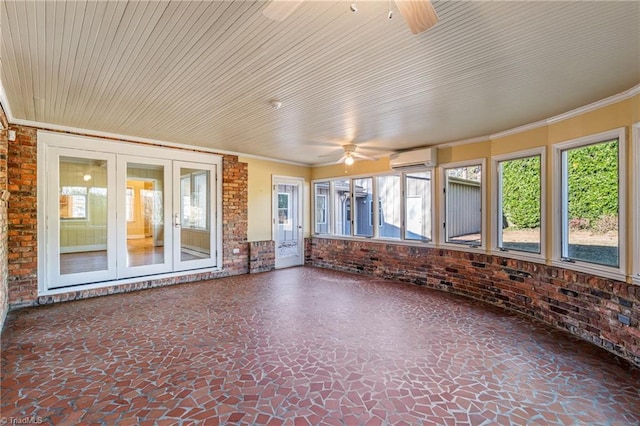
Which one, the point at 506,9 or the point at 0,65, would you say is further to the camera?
the point at 0,65

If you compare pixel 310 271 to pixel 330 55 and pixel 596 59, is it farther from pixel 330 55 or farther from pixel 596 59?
pixel 596 59

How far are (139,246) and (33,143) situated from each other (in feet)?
7.13

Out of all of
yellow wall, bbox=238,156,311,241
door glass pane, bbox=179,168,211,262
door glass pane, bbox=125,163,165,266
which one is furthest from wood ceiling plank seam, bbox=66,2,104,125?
yellow wall, bbox=238,156,311,241

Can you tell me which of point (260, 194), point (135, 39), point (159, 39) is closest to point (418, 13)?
point (159, 39)

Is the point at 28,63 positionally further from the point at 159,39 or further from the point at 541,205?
the point at 541,205

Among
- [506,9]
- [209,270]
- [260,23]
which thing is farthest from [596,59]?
[209,270]

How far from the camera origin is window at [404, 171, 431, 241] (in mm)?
5840

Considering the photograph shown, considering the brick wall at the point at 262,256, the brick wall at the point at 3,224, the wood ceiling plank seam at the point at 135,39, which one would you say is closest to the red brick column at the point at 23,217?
the brick wall at the point at 3,224

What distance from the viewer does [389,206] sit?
6539mm

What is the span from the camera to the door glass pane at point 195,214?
5.99m

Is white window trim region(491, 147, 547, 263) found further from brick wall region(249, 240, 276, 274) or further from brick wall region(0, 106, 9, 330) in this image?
brick wall region(0, 106, 9, 330)

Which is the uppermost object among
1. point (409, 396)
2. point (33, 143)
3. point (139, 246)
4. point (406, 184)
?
point (33, 143)

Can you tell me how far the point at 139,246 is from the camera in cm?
554

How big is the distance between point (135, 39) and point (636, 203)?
4.68 meters
